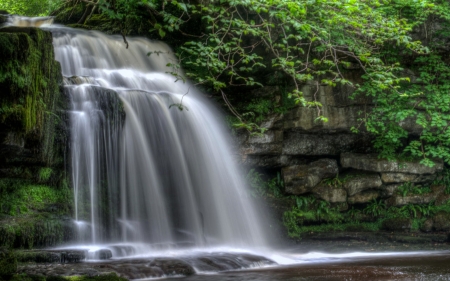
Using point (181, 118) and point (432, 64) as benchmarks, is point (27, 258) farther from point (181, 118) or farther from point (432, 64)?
point (432, 64)

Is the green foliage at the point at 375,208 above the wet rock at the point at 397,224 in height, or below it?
above

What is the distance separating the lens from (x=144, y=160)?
968 centimetres

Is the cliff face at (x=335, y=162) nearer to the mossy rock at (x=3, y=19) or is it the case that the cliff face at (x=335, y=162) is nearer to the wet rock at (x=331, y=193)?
the wet rock at (x=331, y=193)

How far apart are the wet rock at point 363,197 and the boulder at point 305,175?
2.64 feet

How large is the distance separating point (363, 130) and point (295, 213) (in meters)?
2.87

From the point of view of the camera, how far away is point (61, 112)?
28.7 ft

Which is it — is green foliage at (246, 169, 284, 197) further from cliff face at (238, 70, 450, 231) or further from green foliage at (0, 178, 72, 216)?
green foliage at (0, 178, 72, 216)

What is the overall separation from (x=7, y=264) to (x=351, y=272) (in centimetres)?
469

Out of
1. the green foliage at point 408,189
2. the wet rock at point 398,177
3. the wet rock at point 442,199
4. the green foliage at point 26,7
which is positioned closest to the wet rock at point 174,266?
the wet rock at point 398,177

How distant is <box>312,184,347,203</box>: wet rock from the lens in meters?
12.2

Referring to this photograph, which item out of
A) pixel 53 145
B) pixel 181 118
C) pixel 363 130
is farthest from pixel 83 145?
pixel 363 130

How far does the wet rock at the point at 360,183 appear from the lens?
12180 mm

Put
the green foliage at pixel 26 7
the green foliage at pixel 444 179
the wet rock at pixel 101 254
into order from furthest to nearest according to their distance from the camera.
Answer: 1. the green foliage at pixel 26 7
2. the green foliage at pixel 444 179
3. the wet rock at pixel 101 254

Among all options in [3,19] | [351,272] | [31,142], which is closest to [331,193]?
[351,272]
